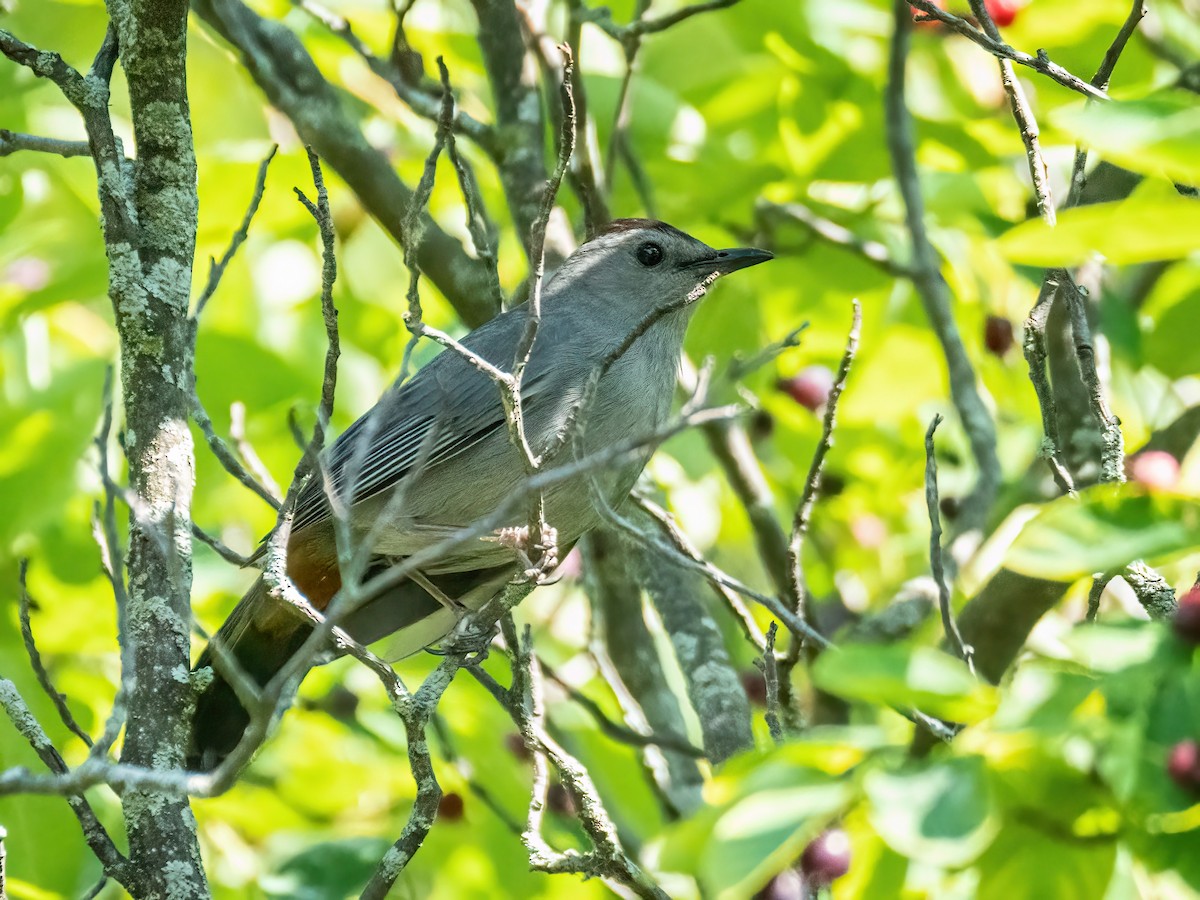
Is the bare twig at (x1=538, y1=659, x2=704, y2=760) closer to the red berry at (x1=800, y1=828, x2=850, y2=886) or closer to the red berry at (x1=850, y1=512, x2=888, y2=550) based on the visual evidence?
the red berry at (x1=800, y1=828, x2=850, y2=886)

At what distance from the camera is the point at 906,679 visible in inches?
66.8

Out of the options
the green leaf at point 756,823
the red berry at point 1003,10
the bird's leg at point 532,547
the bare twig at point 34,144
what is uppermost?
the bare twig at point 34,144

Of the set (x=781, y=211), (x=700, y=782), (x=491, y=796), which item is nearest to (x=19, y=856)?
(x=491, y=796)

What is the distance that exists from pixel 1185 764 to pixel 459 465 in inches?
115

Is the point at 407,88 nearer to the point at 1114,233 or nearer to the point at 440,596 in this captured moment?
the point at 440,596

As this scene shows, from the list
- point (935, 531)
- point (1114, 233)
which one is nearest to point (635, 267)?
point (935, 531)

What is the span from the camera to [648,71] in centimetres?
542

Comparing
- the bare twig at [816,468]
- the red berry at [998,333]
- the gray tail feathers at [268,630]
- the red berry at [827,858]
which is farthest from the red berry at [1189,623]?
the red berry at [998,333]

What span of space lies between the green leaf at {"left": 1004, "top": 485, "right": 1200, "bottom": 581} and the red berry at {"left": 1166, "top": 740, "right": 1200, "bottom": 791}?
24 centimetres

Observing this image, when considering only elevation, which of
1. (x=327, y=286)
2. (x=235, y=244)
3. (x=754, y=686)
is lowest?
(x=754, y=686)

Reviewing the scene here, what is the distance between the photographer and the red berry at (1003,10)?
14.3ft

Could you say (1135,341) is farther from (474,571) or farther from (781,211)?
(474,571)

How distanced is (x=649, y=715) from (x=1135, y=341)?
2.10 meters

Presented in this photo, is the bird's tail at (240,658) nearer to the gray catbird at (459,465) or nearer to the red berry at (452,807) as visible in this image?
the gray catbird at (459,465)
